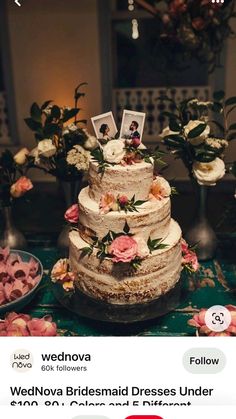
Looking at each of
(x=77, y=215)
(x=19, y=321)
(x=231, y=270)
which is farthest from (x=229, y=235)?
(x=19, y=321)

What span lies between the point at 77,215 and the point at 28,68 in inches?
16.0

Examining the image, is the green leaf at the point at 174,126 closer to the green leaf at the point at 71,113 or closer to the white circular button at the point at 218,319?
the green leaf at the point at 71,113

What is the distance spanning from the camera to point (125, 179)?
122 cm

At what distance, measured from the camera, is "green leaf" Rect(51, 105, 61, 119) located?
4.47 ft

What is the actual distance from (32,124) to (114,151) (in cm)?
30

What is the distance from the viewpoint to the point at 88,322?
1.26 meters

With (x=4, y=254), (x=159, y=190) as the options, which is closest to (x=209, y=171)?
(x=159, y=190)

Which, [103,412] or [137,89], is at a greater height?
[137,89]

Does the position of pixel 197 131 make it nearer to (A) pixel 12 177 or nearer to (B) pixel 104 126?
(B) pixel 104 126

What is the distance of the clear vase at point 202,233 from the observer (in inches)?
58.6

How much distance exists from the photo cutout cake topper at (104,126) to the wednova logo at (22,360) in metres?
0.54

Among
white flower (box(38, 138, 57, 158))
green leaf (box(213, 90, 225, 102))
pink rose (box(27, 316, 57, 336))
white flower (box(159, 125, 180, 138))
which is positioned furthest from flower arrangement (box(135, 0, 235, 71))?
pink rose (box(27, 316, 57, 336))

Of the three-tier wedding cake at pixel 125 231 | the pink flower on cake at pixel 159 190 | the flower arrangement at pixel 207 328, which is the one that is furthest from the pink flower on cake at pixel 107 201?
the flower arrangement at pixel 207 328

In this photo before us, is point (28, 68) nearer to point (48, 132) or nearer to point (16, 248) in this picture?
point (48, 132)
